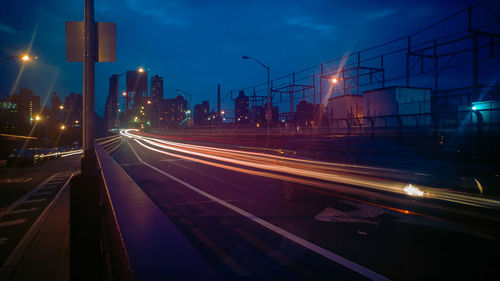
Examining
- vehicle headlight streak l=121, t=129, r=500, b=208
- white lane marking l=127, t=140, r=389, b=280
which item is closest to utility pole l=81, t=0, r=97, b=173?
white lane marking l=127, t=140, r=389, b=280

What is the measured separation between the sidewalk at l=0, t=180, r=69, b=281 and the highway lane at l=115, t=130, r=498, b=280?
212cm

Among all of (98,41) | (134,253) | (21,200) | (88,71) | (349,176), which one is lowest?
(21,200)

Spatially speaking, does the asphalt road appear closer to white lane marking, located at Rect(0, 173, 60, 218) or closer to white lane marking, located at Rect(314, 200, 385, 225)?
white lane marking, located at Rect(0, 173, 60, 218)

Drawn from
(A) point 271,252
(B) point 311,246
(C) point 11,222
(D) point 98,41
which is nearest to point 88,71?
(D) point 98,41

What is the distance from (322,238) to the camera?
5746 millimetres

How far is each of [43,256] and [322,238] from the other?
15.5ft

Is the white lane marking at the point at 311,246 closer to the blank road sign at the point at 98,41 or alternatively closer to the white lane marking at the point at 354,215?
the white lane marking at the point at 354,215

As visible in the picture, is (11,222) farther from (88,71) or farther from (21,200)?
(88,71)

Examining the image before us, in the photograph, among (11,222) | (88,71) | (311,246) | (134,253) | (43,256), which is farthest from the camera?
(11,222)

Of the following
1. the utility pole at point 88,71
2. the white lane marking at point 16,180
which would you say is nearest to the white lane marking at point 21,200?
the white lane marking at point 16,180

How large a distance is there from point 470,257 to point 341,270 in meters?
2.10

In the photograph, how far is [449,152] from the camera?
1848 cm

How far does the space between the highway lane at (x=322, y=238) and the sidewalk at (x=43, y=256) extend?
2124 mm

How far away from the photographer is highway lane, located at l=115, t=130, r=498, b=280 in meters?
4.46
